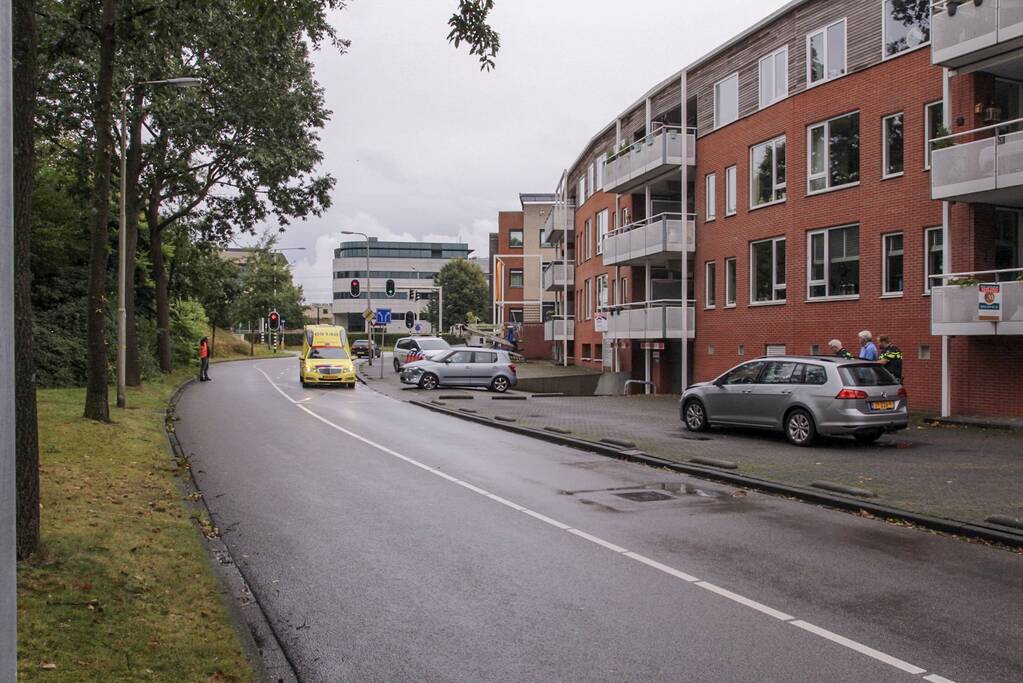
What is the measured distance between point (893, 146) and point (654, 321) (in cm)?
1130

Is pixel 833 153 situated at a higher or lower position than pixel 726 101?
lower

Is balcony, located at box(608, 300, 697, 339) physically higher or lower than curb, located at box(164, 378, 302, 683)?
higher

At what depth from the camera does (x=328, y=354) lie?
114ft

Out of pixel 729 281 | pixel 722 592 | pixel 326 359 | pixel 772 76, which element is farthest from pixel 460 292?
pixel 722 592

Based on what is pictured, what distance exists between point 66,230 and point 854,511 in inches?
928

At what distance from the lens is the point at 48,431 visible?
1345cm

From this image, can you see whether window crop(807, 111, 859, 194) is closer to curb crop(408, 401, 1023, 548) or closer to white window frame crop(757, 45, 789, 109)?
white window frame crop(757, 45, 789, 109)

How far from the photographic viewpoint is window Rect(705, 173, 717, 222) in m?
30.0

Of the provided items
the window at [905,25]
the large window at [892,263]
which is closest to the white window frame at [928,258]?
the large window at [892,263]

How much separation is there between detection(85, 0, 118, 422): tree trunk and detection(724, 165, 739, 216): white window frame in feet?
63.6

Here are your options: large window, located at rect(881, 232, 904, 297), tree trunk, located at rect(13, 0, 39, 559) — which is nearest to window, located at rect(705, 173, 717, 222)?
large window, located at rect(881, 232, 904, 297)

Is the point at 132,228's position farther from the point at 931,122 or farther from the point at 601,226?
the point at 601,226

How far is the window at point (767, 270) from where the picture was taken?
2620 cm

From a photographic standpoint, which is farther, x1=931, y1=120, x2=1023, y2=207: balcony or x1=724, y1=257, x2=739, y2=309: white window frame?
x1=724, y1=257, x2=739, y2=309: white window frame
